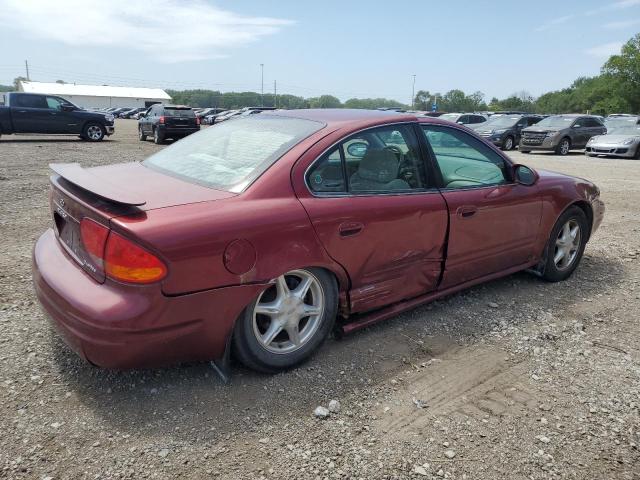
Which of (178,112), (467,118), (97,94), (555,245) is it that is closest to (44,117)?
(178,112)

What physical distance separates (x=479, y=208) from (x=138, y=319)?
2.51m

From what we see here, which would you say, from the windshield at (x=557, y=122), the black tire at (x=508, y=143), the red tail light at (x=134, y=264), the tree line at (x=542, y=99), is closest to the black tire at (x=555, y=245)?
the red tail light at (x=134, y=264)

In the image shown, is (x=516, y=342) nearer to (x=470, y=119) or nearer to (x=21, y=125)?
(x=21, y=125)

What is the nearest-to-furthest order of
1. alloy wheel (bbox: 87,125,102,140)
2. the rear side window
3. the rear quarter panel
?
1. the rear quarter panel
2. the rear side window
3. alloy wheel (bbox: 87,125,102,140)

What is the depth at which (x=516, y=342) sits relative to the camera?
3422 millimetres

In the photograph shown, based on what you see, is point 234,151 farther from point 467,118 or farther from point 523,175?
point 467,118

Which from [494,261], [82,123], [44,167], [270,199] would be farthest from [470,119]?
[270,199]

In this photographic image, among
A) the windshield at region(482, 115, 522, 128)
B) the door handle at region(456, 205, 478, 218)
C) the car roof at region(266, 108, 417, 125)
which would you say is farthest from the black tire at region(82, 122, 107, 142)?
the door handle at region(456, 205, 478, 218)

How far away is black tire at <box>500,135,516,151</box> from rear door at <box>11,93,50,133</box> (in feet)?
57.5

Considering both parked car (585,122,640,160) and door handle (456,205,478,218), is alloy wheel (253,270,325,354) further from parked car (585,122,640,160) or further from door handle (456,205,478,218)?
parked car (585,122,640,160)

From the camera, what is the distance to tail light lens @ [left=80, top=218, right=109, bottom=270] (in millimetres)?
2410

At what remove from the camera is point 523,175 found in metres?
4.06

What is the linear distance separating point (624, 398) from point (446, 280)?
4.25 ft

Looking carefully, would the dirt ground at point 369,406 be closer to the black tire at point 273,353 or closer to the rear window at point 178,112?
the black tire at point 273,353
